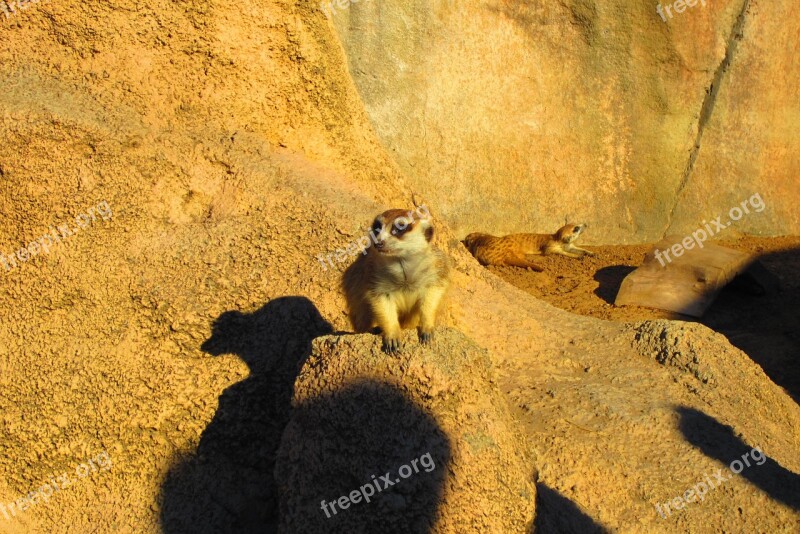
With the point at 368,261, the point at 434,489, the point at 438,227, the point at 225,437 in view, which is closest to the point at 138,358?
the point at 225,437

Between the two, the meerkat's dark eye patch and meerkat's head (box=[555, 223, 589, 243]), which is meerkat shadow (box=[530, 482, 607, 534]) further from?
meerkat's head (box=[555, 223, 589, 243])

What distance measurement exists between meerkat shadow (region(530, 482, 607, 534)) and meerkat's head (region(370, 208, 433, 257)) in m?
1.10

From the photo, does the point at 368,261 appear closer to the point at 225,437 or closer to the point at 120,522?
the point at 225,437

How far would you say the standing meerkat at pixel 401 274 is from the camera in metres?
3.04

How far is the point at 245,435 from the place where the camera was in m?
3.34

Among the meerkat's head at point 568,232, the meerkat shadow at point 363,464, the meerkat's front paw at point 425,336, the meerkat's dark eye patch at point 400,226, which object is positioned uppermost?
the meerkat's dark eye patch at point 400,226

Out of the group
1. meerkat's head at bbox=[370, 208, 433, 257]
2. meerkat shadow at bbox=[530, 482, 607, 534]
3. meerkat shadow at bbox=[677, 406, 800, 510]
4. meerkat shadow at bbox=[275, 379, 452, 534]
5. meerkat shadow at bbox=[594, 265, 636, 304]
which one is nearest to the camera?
meerkat shadow at bbox=[275, 379, 452, 534]

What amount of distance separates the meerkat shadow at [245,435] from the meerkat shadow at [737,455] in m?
1.87

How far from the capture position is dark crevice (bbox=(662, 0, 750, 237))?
7.94 meters

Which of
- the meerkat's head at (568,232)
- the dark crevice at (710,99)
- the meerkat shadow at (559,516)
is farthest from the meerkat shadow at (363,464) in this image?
the dark crevice at (710,99)

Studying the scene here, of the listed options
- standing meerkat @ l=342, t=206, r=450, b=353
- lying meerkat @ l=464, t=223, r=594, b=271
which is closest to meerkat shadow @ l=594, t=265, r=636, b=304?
lying meerkat @ l=464, t=223, r=594, b=271

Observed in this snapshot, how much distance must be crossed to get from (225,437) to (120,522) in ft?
1.85

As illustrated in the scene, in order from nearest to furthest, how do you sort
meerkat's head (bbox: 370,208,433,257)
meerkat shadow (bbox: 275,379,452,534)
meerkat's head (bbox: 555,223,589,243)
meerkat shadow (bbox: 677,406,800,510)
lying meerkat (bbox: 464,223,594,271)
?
meerkat shadow (bbox: 275,379,452,534)
meerkat's head (bbox: 370,208,433,257)
meerkat shadow (bbox: 677,406,800,510)
lying meerkat (bbox: 464,223,594,271)
meerkat's head (bbox: 555,223,589,243)

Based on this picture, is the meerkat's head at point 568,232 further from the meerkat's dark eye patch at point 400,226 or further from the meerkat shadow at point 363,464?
the meerkat shadow at point 363,464
